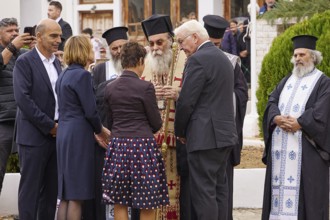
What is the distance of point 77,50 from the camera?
9.42 metres

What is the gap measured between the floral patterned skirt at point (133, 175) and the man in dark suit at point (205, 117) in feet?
1.31

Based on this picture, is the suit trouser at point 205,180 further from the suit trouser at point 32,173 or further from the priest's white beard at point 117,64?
the suit trouser at point 32,173

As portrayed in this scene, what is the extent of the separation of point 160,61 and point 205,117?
0.84 metres

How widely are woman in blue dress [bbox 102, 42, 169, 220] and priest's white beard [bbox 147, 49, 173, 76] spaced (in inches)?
23.8

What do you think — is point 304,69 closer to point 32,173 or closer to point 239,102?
point 239,102

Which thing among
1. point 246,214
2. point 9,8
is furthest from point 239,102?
point 9,8

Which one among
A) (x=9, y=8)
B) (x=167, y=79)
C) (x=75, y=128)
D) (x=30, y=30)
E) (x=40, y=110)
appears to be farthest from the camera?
(x=9, y=8)

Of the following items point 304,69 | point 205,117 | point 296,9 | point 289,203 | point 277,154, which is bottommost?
point 289,203

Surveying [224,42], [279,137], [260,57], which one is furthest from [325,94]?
[224,42]

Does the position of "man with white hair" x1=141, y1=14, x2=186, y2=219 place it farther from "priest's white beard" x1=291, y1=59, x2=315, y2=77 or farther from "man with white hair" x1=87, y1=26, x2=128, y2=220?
"priest's white beard" x1=291, y1=59, x2=315, y2=77

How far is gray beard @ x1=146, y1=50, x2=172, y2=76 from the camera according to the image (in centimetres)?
970

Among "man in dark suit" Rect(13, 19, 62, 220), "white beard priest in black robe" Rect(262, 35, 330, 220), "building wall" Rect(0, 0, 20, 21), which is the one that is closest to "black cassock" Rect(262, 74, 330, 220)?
"white beard priest in black robe" Rect(262, 35, 330, 220)

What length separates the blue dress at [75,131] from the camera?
929 centimetres

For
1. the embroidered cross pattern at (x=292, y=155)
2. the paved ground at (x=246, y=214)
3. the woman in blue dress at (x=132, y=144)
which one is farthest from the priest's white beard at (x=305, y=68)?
the paved ground at (x=246, y=214)
